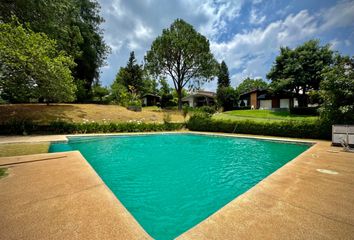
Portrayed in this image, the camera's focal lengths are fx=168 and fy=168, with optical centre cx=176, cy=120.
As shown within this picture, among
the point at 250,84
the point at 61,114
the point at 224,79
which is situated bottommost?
the point at 61,114

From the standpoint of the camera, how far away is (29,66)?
1207 centimetres

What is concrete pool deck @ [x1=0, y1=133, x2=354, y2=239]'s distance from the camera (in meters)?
2.29

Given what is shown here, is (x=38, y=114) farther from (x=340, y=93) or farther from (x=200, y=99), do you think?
(x=200, y=99)

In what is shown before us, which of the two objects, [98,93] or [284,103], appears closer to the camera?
[98,93]

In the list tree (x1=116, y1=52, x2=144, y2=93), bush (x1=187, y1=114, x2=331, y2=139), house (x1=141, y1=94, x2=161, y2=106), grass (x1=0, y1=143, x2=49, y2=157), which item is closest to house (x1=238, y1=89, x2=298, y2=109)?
bush (x1=187, y1=114, x2=331, y2=139)

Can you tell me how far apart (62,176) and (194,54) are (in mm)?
27892

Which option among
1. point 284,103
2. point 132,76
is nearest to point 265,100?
point 284,103

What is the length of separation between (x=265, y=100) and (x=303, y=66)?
1150 cm

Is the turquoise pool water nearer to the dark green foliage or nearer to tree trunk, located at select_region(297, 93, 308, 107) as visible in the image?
tree trunk, located at select_region(297, 93, 308, 107)

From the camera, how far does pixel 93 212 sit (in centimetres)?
279

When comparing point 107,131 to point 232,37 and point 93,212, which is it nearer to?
point 93,212

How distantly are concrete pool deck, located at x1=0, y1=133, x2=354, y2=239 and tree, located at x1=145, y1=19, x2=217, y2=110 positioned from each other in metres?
26.7

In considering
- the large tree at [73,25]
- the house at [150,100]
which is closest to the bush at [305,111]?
the large tree at [73,25]

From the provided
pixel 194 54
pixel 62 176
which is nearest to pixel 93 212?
pixel 62 176
